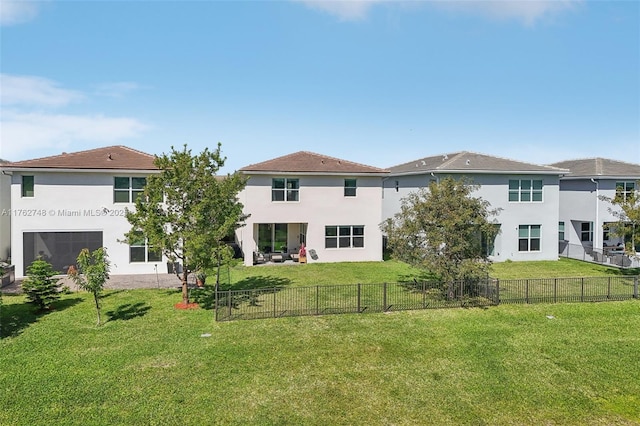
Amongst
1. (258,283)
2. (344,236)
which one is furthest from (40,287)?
(344,236)

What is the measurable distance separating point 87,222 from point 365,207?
50.8 ft

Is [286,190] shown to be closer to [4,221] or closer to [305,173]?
[305,173]

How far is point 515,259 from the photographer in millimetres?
26547

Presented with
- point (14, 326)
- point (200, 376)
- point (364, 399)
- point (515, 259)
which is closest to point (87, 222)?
point (14, 326)

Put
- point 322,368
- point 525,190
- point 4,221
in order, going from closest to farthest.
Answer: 1. point 322,368
2. point 4,221
3. point 525,190

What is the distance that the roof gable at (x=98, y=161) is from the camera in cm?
2033

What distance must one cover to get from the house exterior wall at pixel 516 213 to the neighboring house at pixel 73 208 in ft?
58.5

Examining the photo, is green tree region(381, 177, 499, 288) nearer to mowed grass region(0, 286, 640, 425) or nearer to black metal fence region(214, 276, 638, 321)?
black metal fence region(214, 276, 638, 321)

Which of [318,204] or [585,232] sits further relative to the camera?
[585,232]

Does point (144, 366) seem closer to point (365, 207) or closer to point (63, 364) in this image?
point (63, 364)

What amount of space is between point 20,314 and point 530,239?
89.3 ft

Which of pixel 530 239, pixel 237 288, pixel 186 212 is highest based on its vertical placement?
pixel 186 212

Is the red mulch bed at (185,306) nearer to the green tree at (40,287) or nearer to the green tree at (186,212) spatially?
the green tree at (186,212)

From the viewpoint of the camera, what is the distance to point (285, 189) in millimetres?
25172
